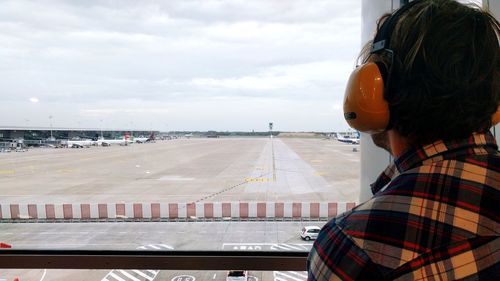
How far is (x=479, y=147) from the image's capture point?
430 millimetres

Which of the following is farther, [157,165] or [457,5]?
[157,165]

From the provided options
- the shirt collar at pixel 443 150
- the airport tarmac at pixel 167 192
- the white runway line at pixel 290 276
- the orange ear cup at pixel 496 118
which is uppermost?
the orange ear cup at pixel 496 118

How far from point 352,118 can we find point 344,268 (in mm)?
244

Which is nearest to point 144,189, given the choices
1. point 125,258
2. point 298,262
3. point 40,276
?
point 40,276

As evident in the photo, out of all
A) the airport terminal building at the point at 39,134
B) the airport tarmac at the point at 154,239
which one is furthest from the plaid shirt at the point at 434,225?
the airport terminal building at the point at 39,134

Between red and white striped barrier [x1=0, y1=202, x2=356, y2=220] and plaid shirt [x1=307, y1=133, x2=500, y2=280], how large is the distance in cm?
181

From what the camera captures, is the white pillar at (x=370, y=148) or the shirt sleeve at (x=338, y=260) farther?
the white pillar at (x=370, y=148)

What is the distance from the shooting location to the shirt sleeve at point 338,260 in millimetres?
406

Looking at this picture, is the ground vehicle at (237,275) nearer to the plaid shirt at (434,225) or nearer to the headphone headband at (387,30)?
the plaid shirt at (434,225)

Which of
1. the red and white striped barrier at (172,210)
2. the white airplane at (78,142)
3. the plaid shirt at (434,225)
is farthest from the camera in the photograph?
the white airplane at (78,142)

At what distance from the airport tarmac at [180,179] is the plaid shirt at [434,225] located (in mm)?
1864

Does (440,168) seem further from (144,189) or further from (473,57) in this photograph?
(144,189)

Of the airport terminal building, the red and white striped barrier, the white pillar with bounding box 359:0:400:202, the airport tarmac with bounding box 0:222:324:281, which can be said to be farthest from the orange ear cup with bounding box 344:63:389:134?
the airport terminal building

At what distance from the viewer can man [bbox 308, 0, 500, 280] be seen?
39cm
